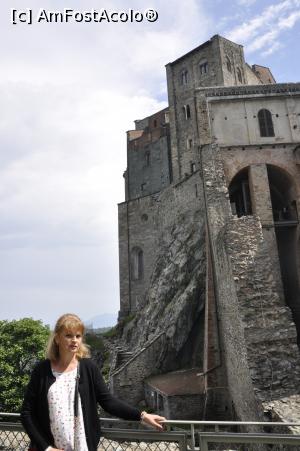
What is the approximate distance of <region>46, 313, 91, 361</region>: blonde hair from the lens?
12.4 ft

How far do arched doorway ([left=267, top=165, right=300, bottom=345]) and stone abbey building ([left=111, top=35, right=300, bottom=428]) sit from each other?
68mm

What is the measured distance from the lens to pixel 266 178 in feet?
73.0

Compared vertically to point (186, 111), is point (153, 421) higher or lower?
lower

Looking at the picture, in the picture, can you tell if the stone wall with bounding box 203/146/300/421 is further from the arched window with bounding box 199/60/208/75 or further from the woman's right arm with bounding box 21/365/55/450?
the arched window with bounding box 199/60/208/75

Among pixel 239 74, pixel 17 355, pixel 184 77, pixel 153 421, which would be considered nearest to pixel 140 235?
pixel 184 77

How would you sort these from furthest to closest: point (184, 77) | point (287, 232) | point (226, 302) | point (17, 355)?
point (184, 77) → point (287, 232) → point (17, 355) → point (226, 302)

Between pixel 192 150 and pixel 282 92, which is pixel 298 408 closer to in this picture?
pixel 282 92

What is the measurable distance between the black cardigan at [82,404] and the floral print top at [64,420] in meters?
0.05

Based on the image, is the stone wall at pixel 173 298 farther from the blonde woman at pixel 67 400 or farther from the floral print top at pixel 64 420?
the floral print top at pixel 64 420

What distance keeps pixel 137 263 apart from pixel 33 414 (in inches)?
1552

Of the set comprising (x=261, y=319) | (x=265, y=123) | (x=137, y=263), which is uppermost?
(x=265, y=123)

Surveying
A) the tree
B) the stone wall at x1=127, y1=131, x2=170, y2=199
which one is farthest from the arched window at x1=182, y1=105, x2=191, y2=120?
the tree

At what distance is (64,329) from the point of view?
12.5 ft

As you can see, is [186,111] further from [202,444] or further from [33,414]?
[33,414]
